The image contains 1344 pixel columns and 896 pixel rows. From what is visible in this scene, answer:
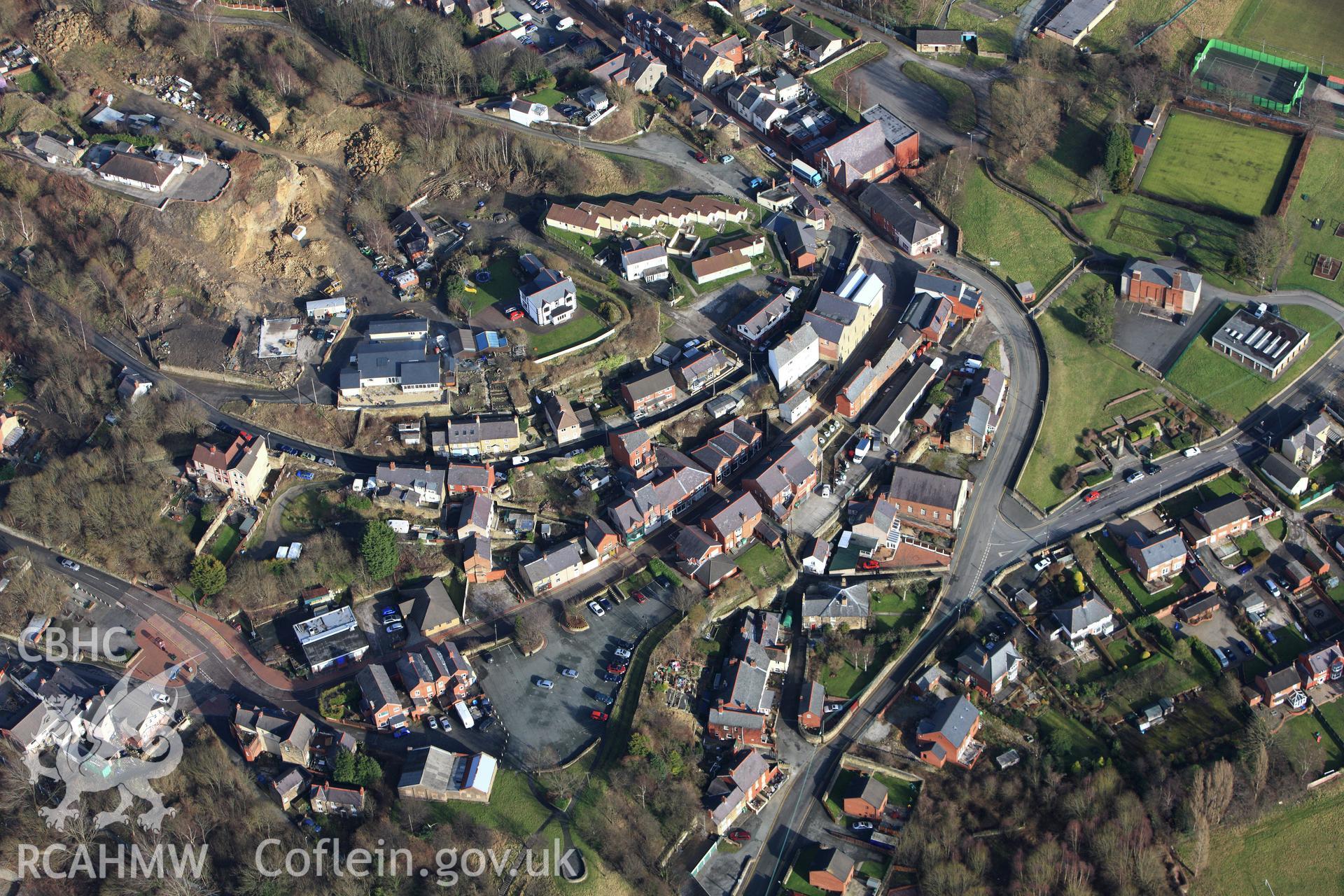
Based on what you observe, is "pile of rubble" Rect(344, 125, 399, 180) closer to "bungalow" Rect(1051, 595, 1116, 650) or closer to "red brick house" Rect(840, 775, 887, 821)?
"red brick house" Rect(840, 775, 887, 821)

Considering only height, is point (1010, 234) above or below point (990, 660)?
above

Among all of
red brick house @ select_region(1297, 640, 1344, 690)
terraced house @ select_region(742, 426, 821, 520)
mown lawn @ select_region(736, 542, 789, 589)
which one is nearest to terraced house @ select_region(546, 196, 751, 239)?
terraced house @ select_region(742, 426, 821, 520)

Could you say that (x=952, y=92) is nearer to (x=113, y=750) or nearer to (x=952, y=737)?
(x=952, y=737)

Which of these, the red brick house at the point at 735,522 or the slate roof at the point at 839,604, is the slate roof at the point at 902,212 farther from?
the slate roof at the point at 839,604

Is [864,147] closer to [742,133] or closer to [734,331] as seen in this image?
[742,133]

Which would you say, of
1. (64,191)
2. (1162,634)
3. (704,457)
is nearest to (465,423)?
(704,457)

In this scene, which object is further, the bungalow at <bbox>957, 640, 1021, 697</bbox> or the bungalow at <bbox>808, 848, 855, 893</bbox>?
the bungalow at <bbox>957, 640, 1021, 697</bbox>

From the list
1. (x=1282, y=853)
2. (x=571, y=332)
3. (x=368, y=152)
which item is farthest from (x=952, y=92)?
(x=1282, y=853)
